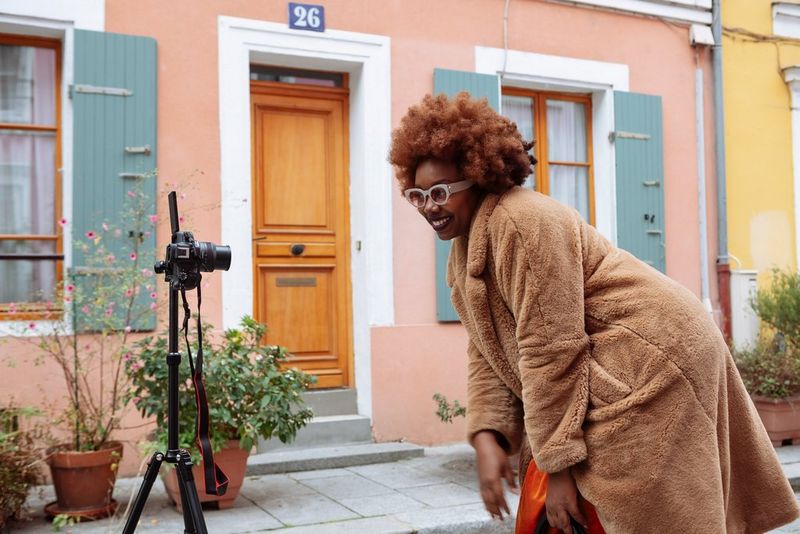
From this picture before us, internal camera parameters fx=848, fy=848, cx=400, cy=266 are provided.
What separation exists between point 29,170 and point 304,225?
197 cm

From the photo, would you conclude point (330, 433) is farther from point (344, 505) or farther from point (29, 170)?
point (29, 170)

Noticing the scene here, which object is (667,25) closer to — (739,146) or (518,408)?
(739,146)

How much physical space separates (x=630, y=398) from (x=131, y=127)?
462 centimetres

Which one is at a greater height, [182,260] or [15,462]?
[182,260]

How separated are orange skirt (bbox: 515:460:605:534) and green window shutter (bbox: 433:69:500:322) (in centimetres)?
447

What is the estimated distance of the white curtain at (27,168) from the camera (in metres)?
5.55

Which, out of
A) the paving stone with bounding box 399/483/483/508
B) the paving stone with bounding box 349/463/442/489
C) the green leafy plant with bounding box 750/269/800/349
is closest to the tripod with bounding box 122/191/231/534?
the paving stone with bounding box 399/483/483/508

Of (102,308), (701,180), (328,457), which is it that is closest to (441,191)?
(102,308)

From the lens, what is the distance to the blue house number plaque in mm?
6219

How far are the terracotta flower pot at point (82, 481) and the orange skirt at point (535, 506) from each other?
10.2 feet

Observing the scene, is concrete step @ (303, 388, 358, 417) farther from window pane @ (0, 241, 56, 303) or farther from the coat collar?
the coat collar

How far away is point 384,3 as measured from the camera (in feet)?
21.7

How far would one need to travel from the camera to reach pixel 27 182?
5656 mm

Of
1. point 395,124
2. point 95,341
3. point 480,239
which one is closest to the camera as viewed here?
point 480,239
